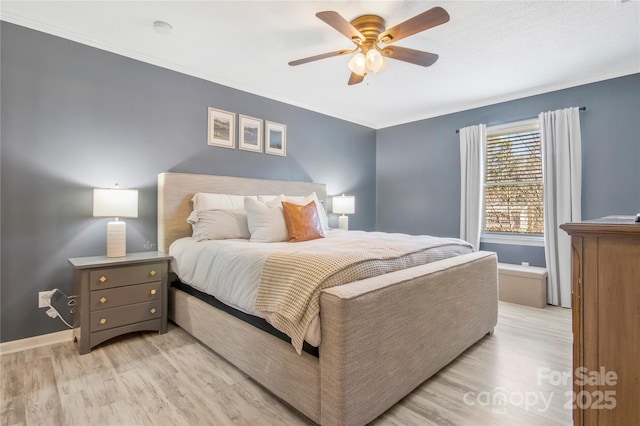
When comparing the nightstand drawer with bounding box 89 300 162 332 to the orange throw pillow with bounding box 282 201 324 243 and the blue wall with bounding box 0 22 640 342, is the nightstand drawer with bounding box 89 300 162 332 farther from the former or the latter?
the orange throw pillow with bounding box 282 201 324 243

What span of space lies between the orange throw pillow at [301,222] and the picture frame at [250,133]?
1.18 m

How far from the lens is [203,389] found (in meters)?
1.82

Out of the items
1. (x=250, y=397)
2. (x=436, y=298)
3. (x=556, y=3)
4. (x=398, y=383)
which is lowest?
(x=250, y=397)

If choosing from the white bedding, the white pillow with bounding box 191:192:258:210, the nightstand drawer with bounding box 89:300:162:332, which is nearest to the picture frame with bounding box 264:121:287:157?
the white pillow with bounding box 191:192:258:210

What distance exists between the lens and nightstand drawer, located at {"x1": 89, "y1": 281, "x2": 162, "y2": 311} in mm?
2293

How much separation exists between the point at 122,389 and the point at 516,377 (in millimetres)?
2399

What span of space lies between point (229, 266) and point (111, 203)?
1.19m

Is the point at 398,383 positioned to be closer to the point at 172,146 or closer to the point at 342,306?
the point at 342,306

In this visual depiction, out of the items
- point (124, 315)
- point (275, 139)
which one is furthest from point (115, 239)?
point (275, 139)

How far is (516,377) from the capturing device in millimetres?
1969

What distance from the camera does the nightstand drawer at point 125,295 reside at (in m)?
2.29

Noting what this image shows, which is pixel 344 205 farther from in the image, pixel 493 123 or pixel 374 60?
pixel 374 60

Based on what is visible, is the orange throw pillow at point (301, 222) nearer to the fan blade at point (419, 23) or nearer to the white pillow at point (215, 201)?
the white pillow at point (215, 201)

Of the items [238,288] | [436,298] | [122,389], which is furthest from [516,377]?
[122,389]
